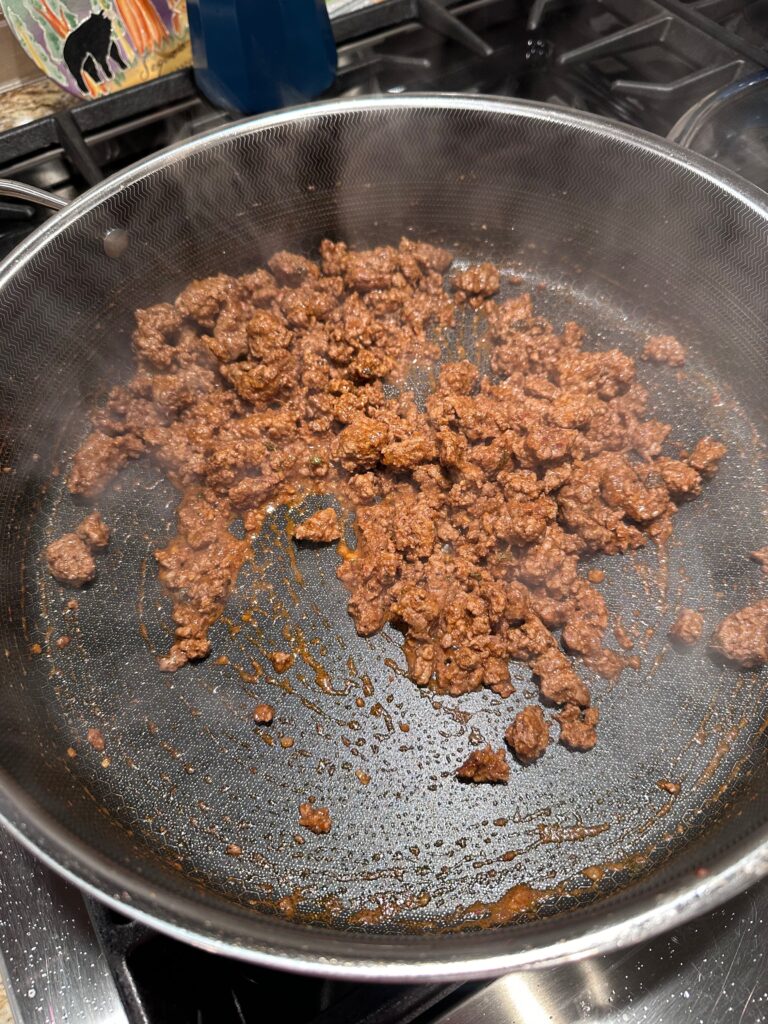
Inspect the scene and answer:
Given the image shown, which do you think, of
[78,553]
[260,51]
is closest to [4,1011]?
[78,553]

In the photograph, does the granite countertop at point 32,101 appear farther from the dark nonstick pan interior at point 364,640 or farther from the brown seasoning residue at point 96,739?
the brown seasoning residue at point 96,739

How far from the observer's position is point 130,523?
2.45 m

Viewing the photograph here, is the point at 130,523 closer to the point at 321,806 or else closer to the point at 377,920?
the point at 321,806

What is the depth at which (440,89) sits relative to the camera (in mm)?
2984

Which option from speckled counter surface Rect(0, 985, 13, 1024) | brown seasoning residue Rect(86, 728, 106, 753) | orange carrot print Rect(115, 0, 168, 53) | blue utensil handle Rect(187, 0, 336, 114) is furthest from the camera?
orange carrot print Rect(115, 0, 168, 53)

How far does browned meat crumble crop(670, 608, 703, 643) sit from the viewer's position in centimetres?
214

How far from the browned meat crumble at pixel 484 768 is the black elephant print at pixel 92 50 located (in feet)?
10.8

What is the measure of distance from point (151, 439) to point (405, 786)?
60.8 inches

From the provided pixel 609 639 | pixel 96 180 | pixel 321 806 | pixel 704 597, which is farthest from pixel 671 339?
pixel 96 180

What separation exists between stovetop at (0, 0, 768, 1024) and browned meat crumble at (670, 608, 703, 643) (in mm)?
729

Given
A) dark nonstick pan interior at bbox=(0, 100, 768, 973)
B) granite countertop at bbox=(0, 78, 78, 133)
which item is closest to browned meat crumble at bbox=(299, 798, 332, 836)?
dark nonstick pan interior at bbox=(0, 100, 768, 973)

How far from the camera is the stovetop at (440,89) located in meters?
1.59

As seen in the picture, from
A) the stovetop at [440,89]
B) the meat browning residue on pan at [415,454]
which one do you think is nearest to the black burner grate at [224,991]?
the stovetop at [440,89]

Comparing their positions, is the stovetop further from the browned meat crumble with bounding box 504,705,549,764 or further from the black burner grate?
the browned meat crumble with bounding box 504,705,549,764
